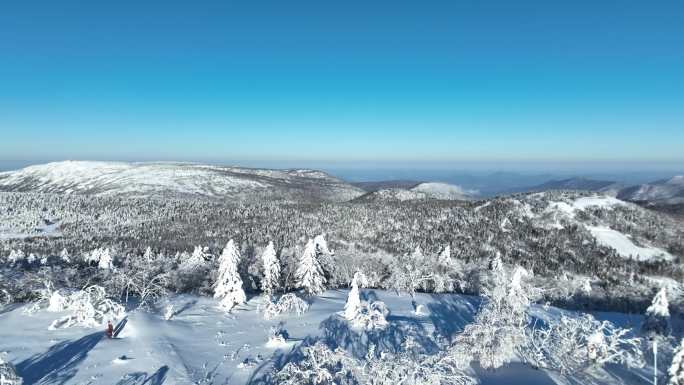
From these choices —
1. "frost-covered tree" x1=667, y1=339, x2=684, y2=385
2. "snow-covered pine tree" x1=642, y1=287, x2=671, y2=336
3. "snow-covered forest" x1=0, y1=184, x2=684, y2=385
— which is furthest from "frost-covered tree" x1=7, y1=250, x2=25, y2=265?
"snow-covered pine tree" x1=642, y1=287, x2=671, y2=336

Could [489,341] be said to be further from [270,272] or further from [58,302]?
→ [58,302]

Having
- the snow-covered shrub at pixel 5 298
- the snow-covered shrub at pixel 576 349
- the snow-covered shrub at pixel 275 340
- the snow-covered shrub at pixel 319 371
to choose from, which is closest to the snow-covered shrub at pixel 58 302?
the snow-covered shrub at pixel 5 298

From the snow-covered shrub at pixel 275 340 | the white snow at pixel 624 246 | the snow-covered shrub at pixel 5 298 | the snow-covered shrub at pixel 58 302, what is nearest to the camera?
the snow-covered shrub at pixel 275 340

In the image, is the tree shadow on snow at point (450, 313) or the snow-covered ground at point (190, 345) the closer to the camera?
the snow-covered ground at point (190, 345)

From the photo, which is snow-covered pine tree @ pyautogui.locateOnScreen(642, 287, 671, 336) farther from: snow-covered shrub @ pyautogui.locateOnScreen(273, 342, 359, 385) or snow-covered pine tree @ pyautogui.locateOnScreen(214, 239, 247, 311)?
snow-covered pine tree @ pyautogui.locateOnScreen(214, 239, 247, 311)

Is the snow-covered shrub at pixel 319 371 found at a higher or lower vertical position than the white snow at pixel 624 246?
higher

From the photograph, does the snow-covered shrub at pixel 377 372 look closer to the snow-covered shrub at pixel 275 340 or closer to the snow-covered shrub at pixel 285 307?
the snow-covered shrub at pixel 275 340

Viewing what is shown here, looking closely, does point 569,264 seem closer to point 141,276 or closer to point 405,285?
point 405,285

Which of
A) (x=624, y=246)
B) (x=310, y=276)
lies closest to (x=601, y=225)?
(x=624, y=246)
